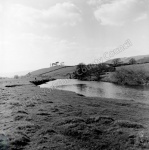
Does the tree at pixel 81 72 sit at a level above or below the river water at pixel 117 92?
above

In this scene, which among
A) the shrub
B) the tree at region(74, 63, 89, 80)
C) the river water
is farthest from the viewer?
the tree at region(74, 63, 89, 80)

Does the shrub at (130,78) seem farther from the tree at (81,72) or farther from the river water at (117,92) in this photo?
the tree at (81,72)

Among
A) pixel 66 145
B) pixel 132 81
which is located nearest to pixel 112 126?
pixel 66 145

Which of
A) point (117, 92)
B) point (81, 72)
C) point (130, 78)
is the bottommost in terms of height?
point (117, 92)

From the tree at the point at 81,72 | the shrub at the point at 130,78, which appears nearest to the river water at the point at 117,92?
the shrub at the point at 130,78

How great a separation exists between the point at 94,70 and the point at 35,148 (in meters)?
111

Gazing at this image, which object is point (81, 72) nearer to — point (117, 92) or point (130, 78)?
point (130, 78)

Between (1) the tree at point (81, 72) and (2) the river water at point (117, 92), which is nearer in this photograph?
(2) the river water at point (117, 92)

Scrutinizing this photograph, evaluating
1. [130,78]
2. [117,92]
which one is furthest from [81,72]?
[117,92]

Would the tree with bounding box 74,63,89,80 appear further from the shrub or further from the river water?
the river water

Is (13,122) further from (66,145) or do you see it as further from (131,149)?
(131,149)

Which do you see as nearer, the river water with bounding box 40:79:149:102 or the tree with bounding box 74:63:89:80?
the river water with bounding box 40:79:149:102

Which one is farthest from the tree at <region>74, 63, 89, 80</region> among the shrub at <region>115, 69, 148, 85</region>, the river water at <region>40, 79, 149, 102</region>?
the river water at <region>40, 79, 149, 102</region>

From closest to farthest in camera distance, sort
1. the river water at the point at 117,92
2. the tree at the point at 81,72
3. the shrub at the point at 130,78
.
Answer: the river water at the point at 117,92, the shrub at the point at 130,78, the tree at the point at 81,72
